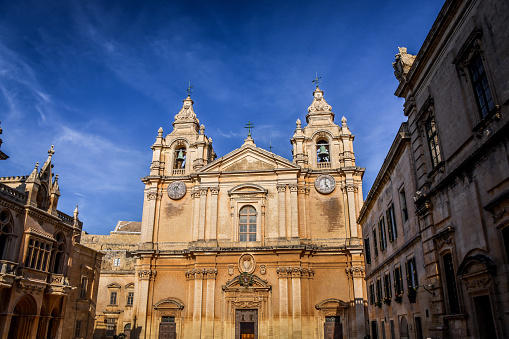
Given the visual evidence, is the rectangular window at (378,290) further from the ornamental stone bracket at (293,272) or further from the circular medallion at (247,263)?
the circular medallion at (247,263)

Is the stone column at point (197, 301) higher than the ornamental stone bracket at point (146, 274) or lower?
lower

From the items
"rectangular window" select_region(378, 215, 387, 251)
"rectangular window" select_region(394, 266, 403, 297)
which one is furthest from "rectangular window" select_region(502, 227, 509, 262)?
"rectangular window" select_region(378, 215, 387, 251)

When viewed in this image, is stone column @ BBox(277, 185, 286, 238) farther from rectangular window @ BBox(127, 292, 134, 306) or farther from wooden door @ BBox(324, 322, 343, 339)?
rectangular window @ BBox(127, 292, 134, 306)

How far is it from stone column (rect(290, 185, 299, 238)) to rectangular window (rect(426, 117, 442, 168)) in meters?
19.3

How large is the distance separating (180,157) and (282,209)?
10981 millimetres

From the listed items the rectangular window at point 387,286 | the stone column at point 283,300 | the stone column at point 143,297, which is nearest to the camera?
the rectangular window at point 387,286

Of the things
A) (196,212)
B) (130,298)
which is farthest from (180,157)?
(130,298)

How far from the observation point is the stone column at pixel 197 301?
30.4 m

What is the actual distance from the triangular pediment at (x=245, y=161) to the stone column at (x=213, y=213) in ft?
6.75

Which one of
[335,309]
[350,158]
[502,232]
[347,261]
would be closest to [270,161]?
[350,158]

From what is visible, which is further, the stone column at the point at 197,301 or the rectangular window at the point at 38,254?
the stone column at the point at 197,301

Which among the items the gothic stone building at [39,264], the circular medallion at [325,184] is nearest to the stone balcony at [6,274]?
the gothic stone building at [39,264]

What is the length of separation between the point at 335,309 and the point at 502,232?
891 inches

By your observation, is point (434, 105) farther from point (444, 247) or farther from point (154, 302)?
point (154, 302)
